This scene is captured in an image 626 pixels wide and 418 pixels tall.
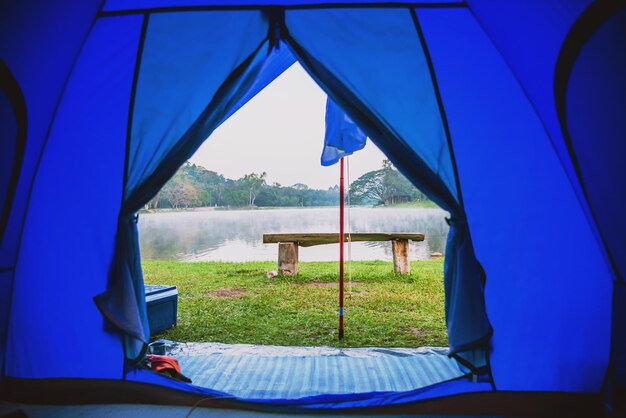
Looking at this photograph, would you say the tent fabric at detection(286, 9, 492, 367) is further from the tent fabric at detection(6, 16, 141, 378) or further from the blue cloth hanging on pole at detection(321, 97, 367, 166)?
the tent fabric at detection(6, 16, 141, 378)

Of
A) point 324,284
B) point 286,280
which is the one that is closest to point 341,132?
point 324,284

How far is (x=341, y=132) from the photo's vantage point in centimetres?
311

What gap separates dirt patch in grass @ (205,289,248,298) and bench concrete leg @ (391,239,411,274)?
218cm

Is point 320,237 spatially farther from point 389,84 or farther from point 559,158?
point 559,158

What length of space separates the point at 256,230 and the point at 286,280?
6.63 m

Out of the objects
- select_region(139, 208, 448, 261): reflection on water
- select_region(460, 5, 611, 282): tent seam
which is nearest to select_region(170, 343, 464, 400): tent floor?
select_region(460, 5, 611, 282): tent seam

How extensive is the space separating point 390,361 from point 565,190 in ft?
5.00

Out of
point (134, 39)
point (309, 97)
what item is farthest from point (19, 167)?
point (309, 97)

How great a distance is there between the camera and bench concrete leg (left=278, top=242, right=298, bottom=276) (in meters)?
5.95

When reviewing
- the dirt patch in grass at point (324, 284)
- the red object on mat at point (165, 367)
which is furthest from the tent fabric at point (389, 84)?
the dirt patch in grass at point (324, 284)

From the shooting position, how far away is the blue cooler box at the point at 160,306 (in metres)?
3.44

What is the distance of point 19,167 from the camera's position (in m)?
2.13

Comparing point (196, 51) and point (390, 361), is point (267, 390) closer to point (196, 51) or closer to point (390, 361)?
point (390, 361)

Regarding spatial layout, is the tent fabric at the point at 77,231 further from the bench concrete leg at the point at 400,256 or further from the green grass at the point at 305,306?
the bench concrete leg at the point at 400,256
